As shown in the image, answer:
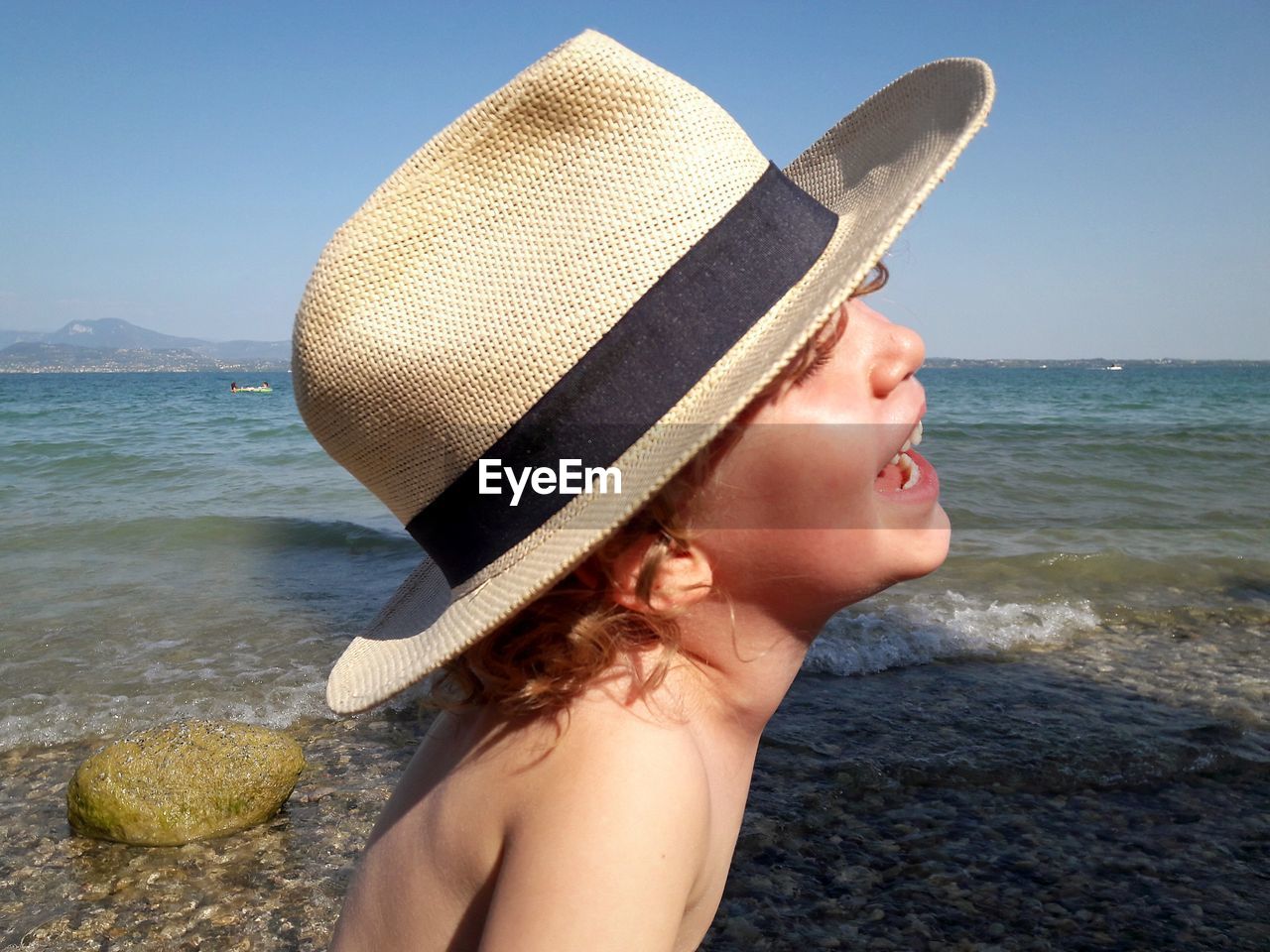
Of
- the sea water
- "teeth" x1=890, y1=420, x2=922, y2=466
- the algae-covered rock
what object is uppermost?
"teeth" x1=890, y1=420, x2=922, y2=466

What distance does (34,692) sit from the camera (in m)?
4.46

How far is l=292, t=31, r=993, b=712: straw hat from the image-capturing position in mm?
1177

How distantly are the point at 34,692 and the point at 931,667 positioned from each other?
442 cm

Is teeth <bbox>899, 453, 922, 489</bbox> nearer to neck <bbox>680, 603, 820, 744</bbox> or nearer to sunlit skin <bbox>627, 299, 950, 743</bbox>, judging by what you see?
sunlit skin <bbox>627, 299, 950, 743</bbox>

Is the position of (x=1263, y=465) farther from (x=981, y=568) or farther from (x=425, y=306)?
(x=425, y=306)

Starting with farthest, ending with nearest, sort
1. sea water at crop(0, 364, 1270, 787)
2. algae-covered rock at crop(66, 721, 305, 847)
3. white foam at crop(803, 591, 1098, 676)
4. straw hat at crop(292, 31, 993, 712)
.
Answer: white foam at crop(803, 591, 1098, 676) < sea water at crop(0, 364, 1270, 787) < algae-covered rock at crop(66, 721, 305, 847) < straw hat at crop(292, 31, 993, 712)

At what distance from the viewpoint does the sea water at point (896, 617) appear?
152 inches

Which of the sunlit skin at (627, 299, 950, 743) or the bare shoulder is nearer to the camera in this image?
the bare shoulder

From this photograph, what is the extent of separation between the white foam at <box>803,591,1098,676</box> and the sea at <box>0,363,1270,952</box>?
0.02 metres

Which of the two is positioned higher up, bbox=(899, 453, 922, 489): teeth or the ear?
bbox=(899, 453, 922, 489): teeth

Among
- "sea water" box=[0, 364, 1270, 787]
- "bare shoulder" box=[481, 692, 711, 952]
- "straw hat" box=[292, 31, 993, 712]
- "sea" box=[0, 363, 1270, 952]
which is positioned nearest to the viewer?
"bare shoulder" box=[481, 692, 711, 952]

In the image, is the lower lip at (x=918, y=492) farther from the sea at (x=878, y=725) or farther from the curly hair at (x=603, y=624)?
the sea at (x=878, y=725)

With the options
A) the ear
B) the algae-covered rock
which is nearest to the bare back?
the ear

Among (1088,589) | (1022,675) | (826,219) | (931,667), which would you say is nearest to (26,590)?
(931,667)
